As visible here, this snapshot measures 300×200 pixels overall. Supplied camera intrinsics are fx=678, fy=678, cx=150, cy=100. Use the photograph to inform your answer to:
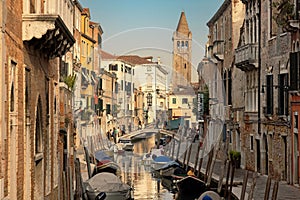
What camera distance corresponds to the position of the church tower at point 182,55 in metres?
26.2

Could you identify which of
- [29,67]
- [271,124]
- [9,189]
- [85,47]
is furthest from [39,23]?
[85,47]

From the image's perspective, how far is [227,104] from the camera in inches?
800

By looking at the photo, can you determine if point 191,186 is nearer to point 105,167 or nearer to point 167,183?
point 105,167

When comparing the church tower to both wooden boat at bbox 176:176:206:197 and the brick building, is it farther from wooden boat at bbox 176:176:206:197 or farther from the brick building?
the brick building

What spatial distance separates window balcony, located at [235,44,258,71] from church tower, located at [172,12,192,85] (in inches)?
245

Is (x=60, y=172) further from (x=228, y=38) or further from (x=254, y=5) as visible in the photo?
(x=228, y=38)

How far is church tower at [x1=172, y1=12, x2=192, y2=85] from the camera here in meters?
26.2

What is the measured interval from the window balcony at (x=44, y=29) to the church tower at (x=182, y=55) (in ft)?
51.3

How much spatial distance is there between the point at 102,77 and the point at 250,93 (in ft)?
49.4

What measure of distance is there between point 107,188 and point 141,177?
7457mm

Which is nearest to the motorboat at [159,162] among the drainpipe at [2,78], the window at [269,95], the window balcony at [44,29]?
the window at [269,95]

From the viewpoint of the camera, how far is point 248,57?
16.1 m

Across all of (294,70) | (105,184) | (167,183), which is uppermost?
(294,70)

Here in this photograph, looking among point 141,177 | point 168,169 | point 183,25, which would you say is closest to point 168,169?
point 168,169
